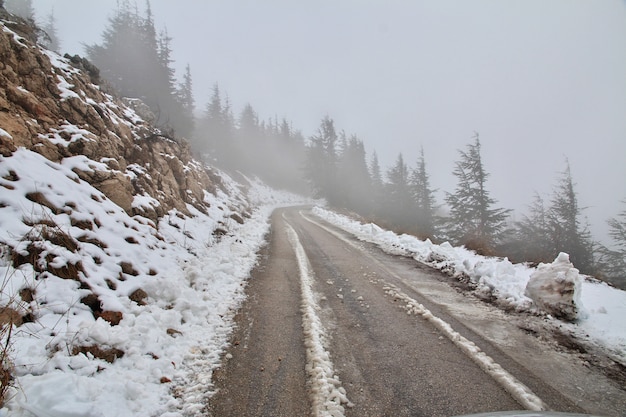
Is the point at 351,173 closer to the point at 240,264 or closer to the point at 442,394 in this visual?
the point at 240,264

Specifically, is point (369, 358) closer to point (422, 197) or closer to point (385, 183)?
point (422, 197)

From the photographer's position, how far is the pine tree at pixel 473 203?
71.2 ft

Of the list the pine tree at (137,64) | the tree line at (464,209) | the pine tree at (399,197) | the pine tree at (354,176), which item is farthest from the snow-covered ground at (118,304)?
the pine tree at (354,176)

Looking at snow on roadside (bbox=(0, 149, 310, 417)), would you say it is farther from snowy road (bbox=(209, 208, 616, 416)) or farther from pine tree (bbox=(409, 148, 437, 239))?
pine tree (bbox=(409, 148, 437, 239))

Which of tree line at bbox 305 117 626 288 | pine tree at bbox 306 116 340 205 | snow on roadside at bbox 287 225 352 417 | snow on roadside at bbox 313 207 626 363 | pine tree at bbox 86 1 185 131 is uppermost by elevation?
pine tree at bbox 86 1 185 131

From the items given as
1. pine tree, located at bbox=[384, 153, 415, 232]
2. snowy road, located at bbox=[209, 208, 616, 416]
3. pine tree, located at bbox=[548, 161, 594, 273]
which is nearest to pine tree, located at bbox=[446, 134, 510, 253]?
pine tree, located at bbox=[548, 161, 594, 273]

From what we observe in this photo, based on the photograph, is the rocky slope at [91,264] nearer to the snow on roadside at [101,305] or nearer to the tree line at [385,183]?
the snow on roadside at [101,305]

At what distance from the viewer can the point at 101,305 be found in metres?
3.88

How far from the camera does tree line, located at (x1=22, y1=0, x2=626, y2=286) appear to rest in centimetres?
1842

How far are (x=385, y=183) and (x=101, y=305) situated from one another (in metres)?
37.2

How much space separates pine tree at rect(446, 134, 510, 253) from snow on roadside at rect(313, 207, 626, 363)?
14261 millimetres

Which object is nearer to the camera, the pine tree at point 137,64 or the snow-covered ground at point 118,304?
the snow-covered ground at point 118,304

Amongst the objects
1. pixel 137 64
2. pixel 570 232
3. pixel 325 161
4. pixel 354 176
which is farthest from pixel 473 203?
pixel 137 64

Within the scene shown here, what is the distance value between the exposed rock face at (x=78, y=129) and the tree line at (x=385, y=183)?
501 cm
